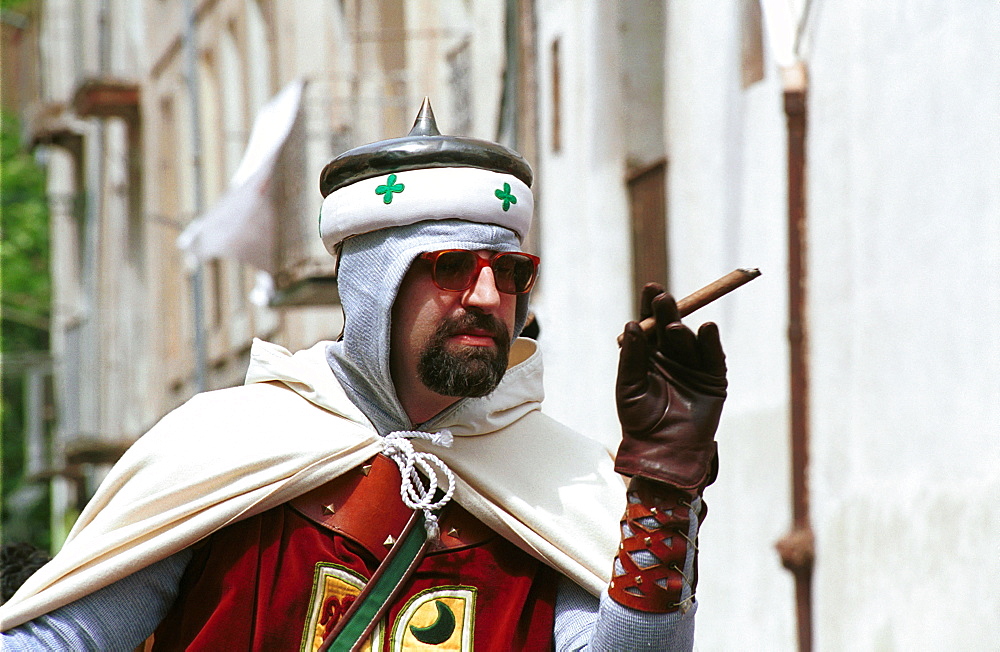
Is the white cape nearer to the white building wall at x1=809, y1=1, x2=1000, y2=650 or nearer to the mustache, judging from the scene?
the mustache

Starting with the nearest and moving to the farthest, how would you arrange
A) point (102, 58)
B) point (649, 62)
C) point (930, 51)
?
point (930, 51) < point (649, 62) < point (102, 58)

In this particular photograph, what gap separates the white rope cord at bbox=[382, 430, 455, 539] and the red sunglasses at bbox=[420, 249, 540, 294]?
32cm

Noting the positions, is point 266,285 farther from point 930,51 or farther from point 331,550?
point 331,550

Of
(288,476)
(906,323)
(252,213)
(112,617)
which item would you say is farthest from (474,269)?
(252,213)

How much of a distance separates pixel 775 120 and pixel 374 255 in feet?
13.4

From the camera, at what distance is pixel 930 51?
18.7 ft

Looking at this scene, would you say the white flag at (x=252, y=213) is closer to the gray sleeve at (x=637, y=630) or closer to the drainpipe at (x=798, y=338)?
Answer: the drainpipe at (x=798, y=338)

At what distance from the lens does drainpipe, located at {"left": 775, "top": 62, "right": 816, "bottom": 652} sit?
7.00 m

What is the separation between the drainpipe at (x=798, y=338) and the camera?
700cm

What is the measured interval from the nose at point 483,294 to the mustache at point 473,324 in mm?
18

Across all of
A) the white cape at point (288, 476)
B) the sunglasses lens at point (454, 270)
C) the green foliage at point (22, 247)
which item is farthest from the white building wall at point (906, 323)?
the green foliage at point (22, 247)

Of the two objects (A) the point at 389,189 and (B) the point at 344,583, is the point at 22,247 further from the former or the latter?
(B) the point at 344,583

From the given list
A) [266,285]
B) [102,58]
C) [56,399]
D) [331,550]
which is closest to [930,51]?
[331,550]

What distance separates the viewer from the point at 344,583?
Result: 11.4 feet
